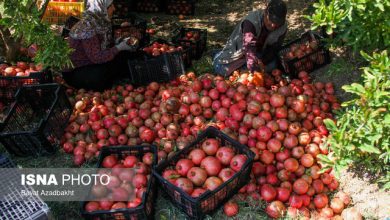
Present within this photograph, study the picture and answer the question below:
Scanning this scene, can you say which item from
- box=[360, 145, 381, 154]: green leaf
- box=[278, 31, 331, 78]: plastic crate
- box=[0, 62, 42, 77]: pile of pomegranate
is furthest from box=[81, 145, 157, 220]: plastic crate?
box=[278, 31, 331, 78]: plastic crate

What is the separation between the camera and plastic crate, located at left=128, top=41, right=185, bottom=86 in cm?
578

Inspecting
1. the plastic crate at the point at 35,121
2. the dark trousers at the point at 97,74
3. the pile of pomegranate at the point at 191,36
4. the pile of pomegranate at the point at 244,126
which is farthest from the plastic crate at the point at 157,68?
the plastic crate at the point at 35,121

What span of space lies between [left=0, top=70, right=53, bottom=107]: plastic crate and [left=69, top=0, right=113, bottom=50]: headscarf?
771 millimetres

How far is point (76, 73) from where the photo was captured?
5.67m

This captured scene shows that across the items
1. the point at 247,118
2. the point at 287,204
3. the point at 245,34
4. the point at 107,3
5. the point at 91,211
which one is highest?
the point at 107,3

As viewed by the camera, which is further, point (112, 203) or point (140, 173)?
point (140, 173)

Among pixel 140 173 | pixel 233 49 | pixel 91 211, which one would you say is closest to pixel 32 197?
pixel 91 211

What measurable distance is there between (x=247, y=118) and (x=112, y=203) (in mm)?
1971

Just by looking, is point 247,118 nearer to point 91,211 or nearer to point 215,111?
point 215,111

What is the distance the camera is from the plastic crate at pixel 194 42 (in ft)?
21.9

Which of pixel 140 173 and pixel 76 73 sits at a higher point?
pixel 76 73

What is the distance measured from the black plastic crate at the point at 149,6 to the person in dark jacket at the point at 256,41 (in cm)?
345

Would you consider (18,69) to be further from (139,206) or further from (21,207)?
(139,206)

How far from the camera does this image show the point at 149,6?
885 cm
